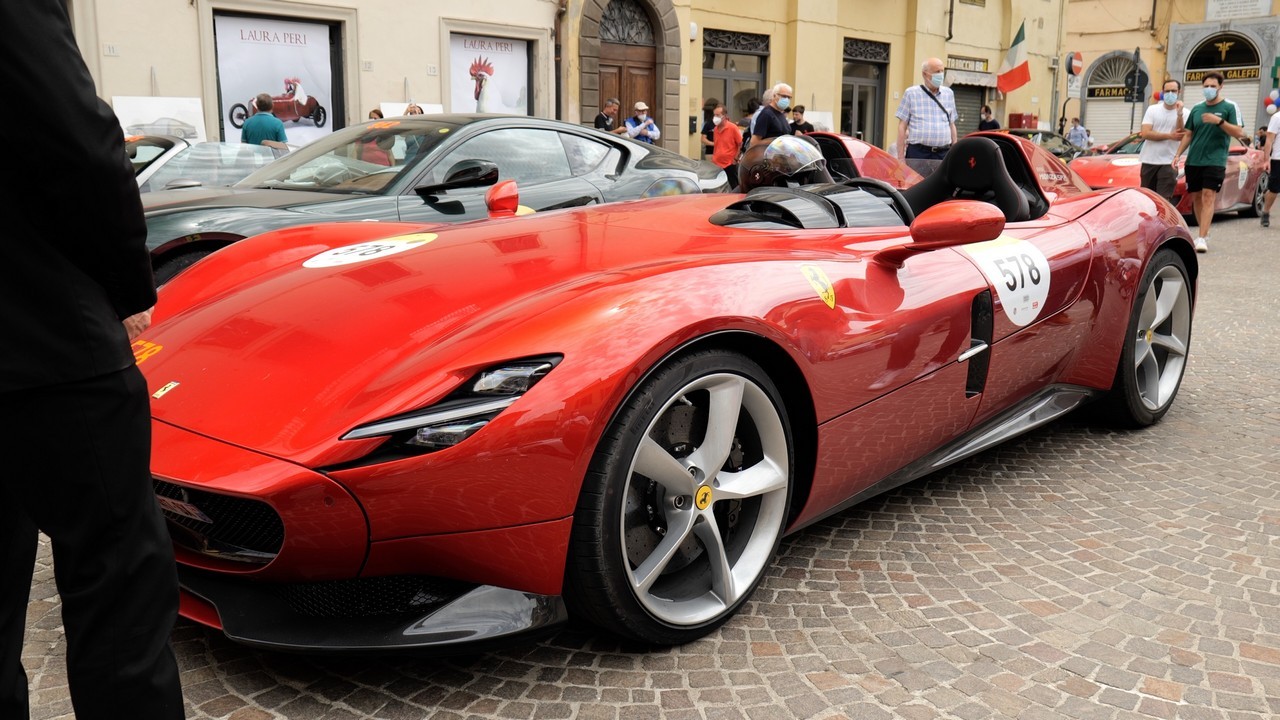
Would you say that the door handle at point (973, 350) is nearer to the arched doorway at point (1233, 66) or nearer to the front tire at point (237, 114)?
the front tire at point (237, 114)

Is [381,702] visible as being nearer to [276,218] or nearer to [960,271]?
[960,271]

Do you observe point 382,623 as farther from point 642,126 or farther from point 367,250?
point 642,126

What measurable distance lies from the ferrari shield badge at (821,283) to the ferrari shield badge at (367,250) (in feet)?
3.31

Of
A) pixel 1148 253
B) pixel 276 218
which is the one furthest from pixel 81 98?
pixel 276 218

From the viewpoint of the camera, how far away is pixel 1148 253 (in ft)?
12.0

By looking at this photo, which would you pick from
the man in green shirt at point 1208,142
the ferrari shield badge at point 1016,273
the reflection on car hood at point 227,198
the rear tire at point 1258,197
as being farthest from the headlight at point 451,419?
the rear tire at point 1258,197

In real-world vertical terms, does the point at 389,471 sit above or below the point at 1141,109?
below

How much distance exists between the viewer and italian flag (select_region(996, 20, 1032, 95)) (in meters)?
20.6

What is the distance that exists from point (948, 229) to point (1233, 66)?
125ft

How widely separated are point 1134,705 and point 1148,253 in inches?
82.6

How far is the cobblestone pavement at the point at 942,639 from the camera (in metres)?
2.02

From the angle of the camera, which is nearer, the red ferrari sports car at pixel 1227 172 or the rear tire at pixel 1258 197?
the red ferrari sports car at pixel 1227 172

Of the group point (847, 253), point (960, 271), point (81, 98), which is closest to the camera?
point (81, 98)

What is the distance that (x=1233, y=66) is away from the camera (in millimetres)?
34406
